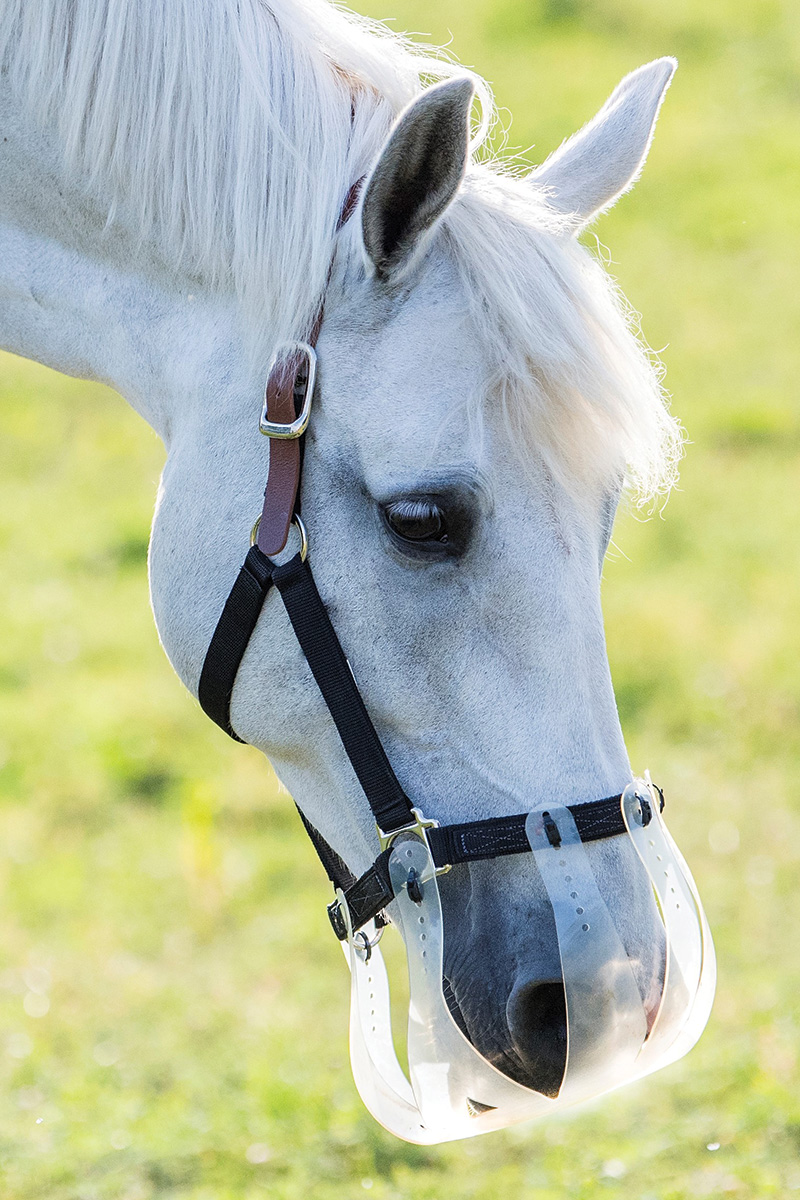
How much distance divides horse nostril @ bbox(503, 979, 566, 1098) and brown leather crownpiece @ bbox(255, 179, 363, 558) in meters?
0.79

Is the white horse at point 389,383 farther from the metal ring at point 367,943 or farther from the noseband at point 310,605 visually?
the metal ring at point 367,943

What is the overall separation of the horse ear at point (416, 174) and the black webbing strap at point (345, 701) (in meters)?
0.51

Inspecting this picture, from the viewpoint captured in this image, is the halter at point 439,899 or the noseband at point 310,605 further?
the noseband at point 310,605

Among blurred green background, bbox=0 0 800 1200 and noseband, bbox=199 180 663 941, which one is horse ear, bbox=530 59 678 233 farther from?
noseband, bbox=199 180 663 941

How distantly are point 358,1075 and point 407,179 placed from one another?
4.74ft

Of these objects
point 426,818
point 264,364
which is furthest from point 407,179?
point 426,818

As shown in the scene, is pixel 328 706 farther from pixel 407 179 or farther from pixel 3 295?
pixel 3 295

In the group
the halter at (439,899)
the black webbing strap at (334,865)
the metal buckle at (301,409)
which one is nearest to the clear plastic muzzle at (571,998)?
the halter at (439,899)

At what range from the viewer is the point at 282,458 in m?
2.03

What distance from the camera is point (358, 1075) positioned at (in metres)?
2.16

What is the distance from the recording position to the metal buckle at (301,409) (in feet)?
6.58

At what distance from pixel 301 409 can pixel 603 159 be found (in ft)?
2.43

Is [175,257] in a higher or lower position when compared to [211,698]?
higher

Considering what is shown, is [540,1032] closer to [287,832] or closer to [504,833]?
[504,833]
